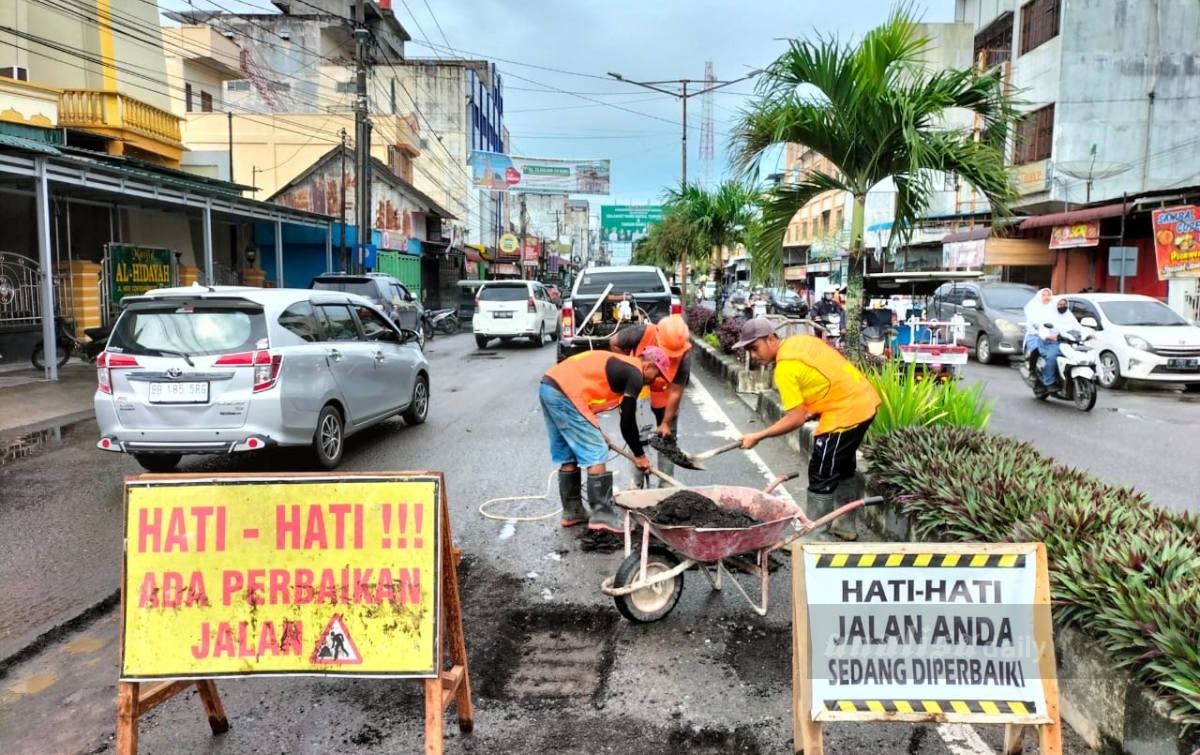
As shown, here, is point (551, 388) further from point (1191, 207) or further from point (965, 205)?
point (965, 205)

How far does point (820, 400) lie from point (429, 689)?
3.05 m

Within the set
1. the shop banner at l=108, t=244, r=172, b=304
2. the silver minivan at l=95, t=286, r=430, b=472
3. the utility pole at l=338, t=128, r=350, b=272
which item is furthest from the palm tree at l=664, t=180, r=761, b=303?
the silver minivan at l=95, t=286, r=430, b=472

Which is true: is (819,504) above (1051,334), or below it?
below

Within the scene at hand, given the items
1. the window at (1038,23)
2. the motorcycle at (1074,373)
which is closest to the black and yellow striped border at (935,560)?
the motorcycle at (1074,373)

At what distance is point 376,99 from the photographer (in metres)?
47.4

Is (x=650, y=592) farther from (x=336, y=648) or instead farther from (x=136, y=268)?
(x=136, y=268)

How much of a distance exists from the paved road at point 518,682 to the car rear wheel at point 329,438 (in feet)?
5.56

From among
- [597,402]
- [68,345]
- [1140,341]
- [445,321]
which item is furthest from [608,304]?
[445,321]

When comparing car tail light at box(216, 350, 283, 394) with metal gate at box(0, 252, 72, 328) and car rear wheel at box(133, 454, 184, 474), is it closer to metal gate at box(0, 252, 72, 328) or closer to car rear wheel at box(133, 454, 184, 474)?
car rear wheel at box(133, 454, 184, 474)

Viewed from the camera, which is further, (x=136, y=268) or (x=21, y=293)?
A: (x=136, y=268)

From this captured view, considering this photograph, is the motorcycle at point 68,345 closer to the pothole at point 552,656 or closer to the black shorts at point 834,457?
the pothole at point 552,656

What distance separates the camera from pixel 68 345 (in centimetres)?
1466

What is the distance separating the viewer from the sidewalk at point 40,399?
32.3 ft

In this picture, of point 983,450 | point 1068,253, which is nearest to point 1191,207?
point 1068,253
